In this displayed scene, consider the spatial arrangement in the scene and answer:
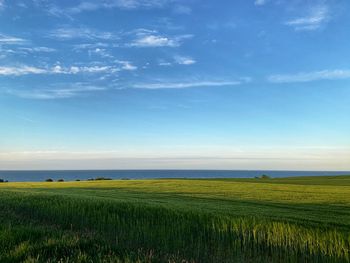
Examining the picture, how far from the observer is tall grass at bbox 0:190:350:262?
7.20 m

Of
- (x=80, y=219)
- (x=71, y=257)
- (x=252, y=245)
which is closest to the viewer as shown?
(x=71, y=257)

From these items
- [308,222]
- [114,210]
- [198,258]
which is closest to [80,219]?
[114,210]

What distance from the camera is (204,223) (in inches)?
436

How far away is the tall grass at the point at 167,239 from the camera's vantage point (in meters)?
7.20

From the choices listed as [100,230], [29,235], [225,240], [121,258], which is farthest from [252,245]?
[29,235]

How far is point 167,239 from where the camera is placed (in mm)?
9484

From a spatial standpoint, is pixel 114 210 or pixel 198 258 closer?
pixel 198 258

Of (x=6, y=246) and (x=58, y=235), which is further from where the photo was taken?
(x=58, y=235)

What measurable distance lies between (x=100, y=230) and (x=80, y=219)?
1.88 meters

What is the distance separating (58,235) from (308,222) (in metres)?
7.58

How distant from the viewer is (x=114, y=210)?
13.6 meters

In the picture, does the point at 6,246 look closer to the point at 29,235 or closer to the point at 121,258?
the point at 29,235

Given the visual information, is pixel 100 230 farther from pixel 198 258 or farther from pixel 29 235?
pixel 198 258

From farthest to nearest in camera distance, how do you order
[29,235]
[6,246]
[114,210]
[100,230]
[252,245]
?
[114,210], [100,230], [252,245], [29,235], [6,246]
